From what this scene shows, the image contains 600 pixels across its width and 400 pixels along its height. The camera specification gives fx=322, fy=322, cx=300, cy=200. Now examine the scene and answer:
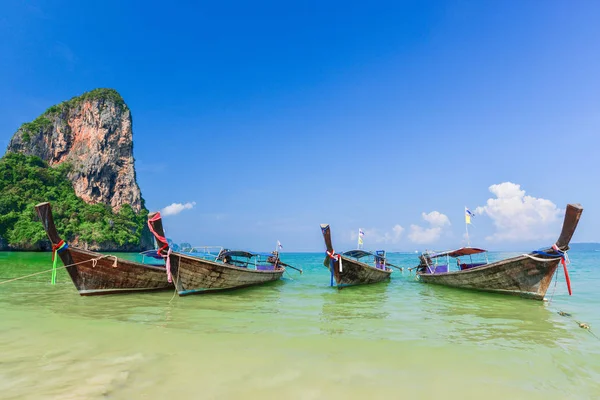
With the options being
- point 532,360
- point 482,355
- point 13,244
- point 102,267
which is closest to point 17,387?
point 482,355

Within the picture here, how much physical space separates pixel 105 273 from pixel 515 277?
1544 centimetres

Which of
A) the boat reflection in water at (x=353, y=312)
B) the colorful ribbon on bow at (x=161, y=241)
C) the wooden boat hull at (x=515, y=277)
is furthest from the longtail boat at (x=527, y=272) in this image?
the colorful ribbon on bow at (x=161, y=241)

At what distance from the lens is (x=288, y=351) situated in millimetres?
5730

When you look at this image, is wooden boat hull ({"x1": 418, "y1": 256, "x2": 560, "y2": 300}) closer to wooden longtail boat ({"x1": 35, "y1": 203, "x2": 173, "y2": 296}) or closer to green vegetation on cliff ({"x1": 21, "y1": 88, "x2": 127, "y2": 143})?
wooden longtail boat ({"x1": 35, "y1": 203, "x2": 173, "y2": 296})

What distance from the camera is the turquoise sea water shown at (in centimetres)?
417

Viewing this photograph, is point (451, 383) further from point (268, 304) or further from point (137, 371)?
point (268, 304)

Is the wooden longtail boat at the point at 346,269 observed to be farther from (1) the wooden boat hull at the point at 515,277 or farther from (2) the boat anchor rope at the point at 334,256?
(1) the wooden boat hull at the point at 515,277

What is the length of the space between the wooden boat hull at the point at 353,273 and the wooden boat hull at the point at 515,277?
4.37 meters

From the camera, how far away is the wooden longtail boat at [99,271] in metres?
10.5

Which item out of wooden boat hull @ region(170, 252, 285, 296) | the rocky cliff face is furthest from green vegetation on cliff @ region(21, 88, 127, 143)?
wooden boat hull @ region(170, 252, 285, 296)

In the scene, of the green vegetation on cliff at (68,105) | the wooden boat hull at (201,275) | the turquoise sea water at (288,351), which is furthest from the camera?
the green vegetation on cliff at (68,105)

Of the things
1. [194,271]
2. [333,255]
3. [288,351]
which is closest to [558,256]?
[333,255]

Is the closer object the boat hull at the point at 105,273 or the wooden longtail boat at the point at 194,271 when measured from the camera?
the wooden longtail boat at the point at 194,271

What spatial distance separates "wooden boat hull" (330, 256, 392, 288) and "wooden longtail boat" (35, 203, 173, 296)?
25.9 feet
